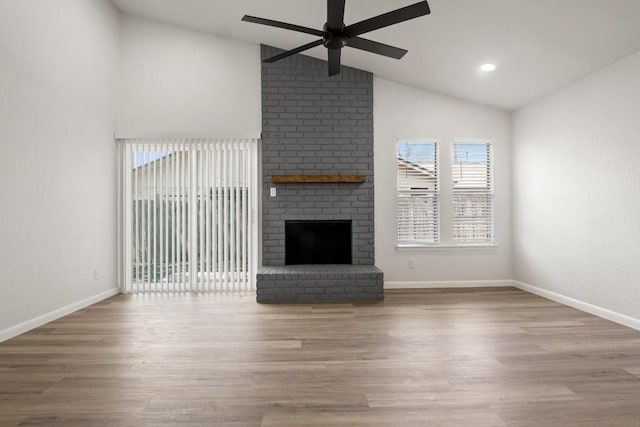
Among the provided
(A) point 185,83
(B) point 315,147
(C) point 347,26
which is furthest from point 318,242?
(C) point 347,26

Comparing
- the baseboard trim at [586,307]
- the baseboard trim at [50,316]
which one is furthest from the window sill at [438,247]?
the baseboard trim at [50,316]

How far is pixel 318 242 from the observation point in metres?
5.51

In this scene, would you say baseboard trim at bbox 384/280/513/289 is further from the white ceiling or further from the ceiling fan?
the ceiling fan

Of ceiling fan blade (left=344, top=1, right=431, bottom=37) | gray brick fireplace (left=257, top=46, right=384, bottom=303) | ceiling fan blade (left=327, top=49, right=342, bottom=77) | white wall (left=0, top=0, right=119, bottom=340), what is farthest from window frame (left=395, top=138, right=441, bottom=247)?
white wall (left=0, top=0, right=119, bottom=340)

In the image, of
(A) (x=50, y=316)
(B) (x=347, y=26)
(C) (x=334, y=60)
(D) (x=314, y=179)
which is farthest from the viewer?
(D) (x=314, y=179)

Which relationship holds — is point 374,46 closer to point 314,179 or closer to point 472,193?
point 314,179

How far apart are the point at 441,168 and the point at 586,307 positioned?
2451mm

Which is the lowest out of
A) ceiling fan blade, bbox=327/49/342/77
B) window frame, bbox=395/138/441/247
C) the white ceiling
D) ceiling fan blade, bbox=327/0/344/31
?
window frame, bbox=395/138/441/247

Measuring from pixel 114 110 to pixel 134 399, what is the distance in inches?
170

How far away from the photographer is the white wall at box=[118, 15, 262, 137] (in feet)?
17.6

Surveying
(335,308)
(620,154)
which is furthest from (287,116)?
(620,154)

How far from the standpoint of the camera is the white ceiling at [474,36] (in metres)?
3.36

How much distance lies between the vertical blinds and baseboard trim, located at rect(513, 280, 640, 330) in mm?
3722

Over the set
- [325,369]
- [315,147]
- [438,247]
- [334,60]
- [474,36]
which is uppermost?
[474,36]
